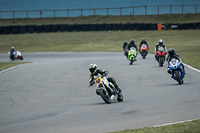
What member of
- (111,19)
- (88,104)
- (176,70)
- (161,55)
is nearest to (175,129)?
(88,104)

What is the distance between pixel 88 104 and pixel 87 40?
144 feet

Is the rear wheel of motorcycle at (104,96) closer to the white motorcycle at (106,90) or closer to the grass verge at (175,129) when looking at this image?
the white motorcycle at (106,90)

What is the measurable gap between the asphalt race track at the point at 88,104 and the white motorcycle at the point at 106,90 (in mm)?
225

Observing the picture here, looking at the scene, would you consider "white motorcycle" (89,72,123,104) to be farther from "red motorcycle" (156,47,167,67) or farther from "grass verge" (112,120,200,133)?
"red motorcycle" (156,47,167,67)

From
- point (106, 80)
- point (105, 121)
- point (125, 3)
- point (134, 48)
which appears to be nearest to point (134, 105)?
point (106, 80)

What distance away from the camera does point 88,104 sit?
1238 cm

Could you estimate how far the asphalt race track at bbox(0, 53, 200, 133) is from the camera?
929cm

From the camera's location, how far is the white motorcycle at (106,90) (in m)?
12.2

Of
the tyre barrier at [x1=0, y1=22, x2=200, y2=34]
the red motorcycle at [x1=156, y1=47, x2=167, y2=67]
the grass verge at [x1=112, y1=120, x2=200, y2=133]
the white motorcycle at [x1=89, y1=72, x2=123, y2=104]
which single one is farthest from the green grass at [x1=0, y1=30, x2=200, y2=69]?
the grass verge at [x1=112, y1=120, x2=200, y2=133]

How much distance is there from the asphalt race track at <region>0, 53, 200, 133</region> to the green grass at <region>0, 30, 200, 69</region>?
2911cm

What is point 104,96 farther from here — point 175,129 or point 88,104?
point 175,129

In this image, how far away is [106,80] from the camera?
12477mm

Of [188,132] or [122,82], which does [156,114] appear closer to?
[188,132]

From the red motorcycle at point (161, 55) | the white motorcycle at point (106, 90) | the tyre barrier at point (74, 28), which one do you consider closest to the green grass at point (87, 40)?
the tyre barrier at point (74, 28)
